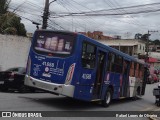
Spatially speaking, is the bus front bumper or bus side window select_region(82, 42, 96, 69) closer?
the bus front bumper

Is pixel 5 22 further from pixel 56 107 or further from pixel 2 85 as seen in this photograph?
pixel 56 107

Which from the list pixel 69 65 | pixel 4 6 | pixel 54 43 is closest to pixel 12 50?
pixel 4 6

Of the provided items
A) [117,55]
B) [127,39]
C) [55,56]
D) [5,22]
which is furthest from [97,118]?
[127,39]

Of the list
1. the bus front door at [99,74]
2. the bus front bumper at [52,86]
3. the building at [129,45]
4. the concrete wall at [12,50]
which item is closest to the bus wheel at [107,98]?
the bus front door at [99,74]

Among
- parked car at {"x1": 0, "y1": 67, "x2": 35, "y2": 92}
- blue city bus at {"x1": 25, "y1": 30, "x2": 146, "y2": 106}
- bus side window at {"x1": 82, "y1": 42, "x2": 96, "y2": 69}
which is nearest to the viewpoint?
blue city bus at {"x1": 25, "y1": 30, "x2": 146, "y2": 106}

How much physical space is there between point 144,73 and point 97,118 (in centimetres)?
1238

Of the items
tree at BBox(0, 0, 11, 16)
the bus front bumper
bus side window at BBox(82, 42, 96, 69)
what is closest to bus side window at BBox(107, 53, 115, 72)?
bus side window at BBox(82, 42, 96, 69)

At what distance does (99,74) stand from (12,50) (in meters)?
12.8

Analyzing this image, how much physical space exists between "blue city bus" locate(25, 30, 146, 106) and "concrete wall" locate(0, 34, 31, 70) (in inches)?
463

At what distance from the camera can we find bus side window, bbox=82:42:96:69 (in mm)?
13859

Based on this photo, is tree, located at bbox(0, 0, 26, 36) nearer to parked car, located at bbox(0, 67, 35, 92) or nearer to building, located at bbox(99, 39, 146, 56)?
parked car, located at bbox(0, 67, 35, 92)

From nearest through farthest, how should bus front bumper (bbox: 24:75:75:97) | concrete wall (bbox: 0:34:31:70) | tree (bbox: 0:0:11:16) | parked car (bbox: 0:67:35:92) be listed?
1. bus front bumper (bbox: 24:75:75:97)
2. parked car (bbox: 0:67:35:92)
3. concrete wall (bbox: 0:34:31:70)
4. tree (bbox: 0:0:11:16)

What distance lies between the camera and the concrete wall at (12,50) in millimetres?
26016

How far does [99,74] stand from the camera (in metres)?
15.5
